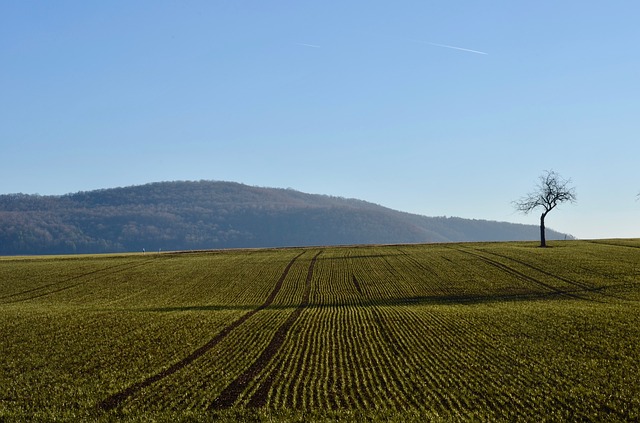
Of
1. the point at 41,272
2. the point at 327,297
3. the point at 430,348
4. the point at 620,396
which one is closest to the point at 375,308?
the point at 327,297

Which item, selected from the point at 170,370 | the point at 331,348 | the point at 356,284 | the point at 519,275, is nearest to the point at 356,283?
the point at 356,284

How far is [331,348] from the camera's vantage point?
30500mm

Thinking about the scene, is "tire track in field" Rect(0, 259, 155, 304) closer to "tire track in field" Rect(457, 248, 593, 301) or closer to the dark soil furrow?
the dark soil furrow

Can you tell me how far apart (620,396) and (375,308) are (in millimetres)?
25926

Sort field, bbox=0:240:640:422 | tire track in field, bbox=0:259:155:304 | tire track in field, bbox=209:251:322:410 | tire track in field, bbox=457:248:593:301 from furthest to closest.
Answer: tire track in field, bbox=0:259:155:304 → tire track in field, bbox=457:248:593:301 → tire track in field, bbox=209:251:322:410 → field, bbox=0:240:640:422

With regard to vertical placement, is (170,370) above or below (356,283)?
below

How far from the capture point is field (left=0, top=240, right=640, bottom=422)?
20703 millimetres

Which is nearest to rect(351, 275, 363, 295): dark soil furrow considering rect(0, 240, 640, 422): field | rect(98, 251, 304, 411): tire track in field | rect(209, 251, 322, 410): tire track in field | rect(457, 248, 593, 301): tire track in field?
rect(0, 240, 640, 422): field

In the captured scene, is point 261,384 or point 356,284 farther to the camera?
point 356,284

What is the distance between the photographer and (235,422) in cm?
1911

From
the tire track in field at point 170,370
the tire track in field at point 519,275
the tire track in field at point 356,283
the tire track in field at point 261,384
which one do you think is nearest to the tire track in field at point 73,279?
the tire track in field at point 170,370

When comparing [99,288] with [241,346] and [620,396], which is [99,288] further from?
[620,396]

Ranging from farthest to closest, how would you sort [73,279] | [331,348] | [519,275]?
[73,279], [519,275], [331,348]

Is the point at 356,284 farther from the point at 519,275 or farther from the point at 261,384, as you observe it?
the point at 261,384
